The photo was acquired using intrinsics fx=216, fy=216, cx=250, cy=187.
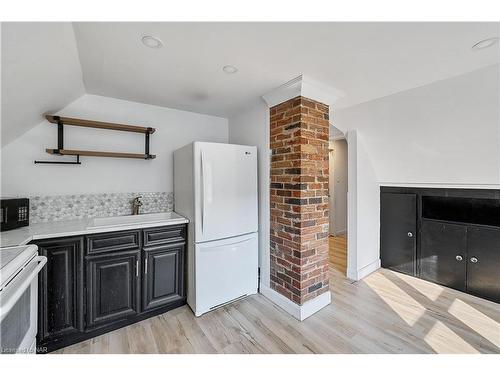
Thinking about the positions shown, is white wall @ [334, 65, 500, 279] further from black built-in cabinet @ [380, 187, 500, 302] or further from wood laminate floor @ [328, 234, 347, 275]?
wood laminate floor @ [328, 234, 347, 275]

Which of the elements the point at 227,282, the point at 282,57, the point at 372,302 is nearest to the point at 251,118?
the point at 282,57

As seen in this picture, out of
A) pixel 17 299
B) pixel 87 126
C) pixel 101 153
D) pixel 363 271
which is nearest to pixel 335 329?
pixel 363 271

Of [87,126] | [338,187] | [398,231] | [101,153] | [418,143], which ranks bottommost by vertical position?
[398,231]

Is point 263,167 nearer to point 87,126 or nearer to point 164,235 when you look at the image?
point 164,235

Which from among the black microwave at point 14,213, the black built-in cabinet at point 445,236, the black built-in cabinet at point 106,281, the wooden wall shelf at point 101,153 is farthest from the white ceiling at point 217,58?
the black built-in cabinet at point 445,236

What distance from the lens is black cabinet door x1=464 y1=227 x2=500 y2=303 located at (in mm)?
2326

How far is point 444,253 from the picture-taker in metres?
2.68

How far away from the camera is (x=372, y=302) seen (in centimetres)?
232

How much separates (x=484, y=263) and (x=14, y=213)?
15.2ft

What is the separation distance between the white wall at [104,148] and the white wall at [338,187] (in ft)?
10.2

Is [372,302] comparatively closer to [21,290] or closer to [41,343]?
[21,290]

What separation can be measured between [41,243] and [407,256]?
13.2 ft

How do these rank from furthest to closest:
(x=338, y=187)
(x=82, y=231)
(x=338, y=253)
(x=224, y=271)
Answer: (x=338, y=187) < (x=338, y=253) < (x=224, y=271) < (x=82, y=231)

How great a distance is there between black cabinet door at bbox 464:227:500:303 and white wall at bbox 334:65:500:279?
1.88ft
